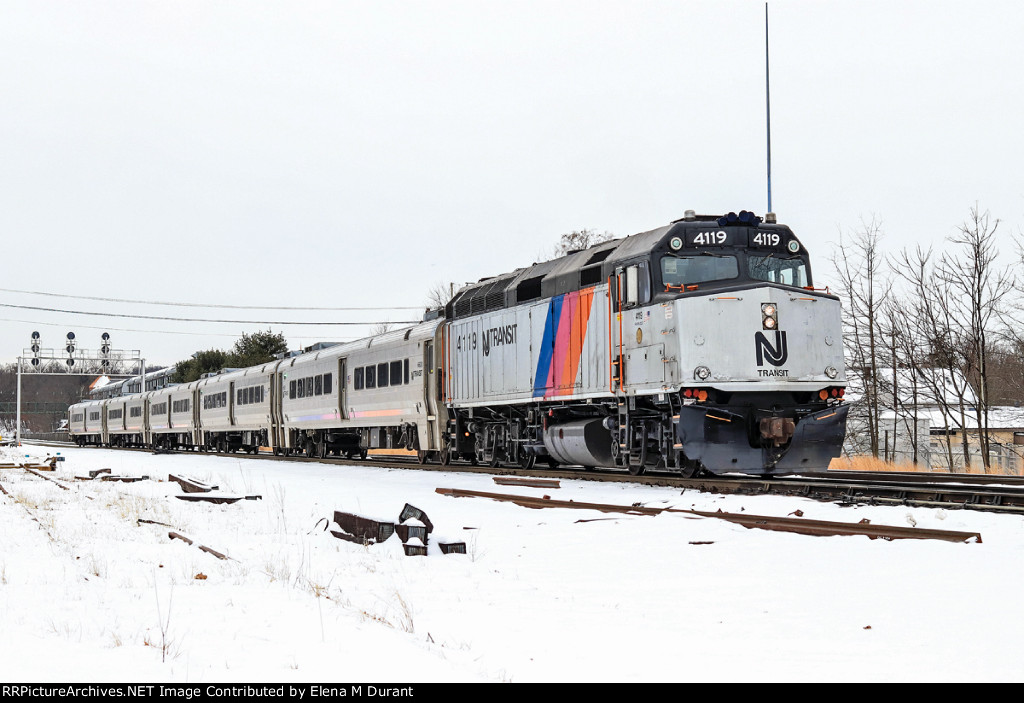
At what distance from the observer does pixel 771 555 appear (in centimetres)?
804

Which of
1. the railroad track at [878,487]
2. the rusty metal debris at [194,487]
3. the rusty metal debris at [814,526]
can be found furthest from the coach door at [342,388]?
the rusty metal debris at [814,526]

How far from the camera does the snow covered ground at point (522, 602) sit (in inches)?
181

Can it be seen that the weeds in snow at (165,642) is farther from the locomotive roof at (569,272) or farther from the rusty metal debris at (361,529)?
the locomotive roof at (569,272)

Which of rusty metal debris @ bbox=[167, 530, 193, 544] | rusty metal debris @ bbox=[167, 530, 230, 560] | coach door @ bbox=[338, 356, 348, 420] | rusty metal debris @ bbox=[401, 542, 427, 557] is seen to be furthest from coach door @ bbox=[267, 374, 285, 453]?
rusty metal debris @ bbox=[401, 542, 427, 557]

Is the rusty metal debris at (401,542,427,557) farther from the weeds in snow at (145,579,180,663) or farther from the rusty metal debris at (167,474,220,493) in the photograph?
the rusty metal debris at (167,474,220,493)

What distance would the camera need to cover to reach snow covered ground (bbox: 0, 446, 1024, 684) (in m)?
4.60

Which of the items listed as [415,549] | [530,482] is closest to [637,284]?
[530,482]

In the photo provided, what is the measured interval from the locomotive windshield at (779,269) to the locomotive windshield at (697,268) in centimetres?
32

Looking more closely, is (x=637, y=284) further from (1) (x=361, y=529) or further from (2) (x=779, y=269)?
(1) (x=361, y=529)

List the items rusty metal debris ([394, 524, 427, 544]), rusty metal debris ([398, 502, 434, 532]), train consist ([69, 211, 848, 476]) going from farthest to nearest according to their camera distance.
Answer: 1. train consist ([69, 211, 848, 476])
2. rusty metal debris ([398, 502, 434, 532])
3. rusty metal debris ([394, 524, 427, 544])

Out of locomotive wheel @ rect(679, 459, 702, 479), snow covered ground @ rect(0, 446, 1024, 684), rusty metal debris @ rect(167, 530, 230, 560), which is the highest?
locomotive wheel @ rect(679, 459, 702, 479)

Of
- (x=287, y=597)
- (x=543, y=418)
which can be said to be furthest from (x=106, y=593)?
(x=543, y=418)

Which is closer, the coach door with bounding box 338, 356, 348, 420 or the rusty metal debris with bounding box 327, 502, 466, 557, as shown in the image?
the rusty metal debris with bounding box 327, 502, 466, 557

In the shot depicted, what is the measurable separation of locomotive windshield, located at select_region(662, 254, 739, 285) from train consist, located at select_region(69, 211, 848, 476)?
0.8 inches
